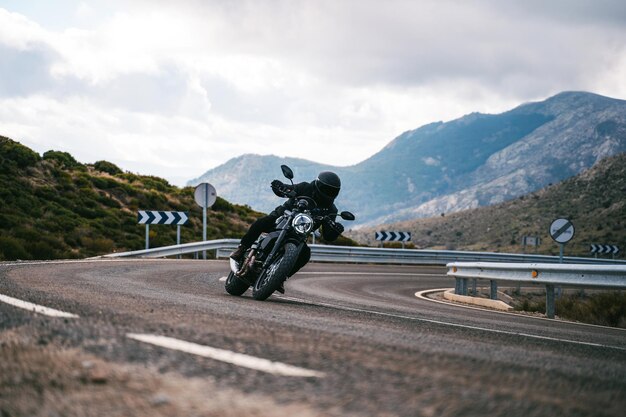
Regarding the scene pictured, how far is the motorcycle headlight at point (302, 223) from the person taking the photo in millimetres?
8523

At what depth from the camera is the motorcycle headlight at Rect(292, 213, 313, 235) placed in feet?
28.0

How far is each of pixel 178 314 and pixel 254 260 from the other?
3.19 meters

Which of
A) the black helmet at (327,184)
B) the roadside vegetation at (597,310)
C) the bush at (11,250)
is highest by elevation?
the black helmet at (327,184)

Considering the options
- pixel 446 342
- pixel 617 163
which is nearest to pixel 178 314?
pixel 446 342

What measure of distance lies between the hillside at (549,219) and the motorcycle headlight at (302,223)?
57.9 metres

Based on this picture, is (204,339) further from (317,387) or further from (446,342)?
(446,342)

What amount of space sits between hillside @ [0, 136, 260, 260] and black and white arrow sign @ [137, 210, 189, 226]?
1.90m

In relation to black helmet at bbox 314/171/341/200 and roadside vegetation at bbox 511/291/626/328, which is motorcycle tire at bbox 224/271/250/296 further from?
roadside vegetation at bbox 511/291/626/328

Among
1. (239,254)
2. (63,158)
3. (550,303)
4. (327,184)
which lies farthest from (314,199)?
(63,158)

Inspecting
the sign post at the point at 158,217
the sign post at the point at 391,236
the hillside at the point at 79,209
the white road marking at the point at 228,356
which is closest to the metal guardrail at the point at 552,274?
the white road marking at the point at 228,356

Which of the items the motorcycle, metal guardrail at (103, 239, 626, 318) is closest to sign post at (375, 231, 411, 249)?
metal guardrail at (103, 239, 626, 318)

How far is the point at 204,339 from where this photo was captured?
13.9 ft

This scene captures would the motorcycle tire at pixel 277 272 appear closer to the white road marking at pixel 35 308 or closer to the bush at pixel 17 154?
the white road marking at pixel 35 308

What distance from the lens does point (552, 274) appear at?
1126 centimetres
